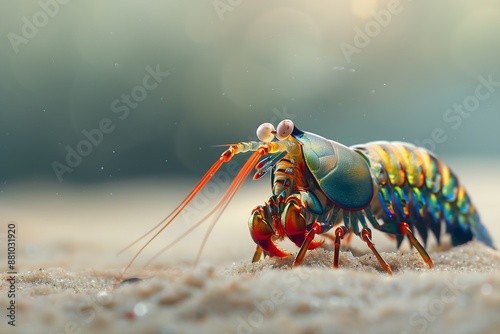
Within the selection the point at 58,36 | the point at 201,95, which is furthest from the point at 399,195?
the point at 58,36

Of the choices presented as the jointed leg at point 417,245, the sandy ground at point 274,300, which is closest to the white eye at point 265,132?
the sandy ground at point 274,300

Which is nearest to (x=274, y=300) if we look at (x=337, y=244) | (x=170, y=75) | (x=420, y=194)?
(x=337, y=244)

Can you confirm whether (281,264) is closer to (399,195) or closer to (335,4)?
(399,195)

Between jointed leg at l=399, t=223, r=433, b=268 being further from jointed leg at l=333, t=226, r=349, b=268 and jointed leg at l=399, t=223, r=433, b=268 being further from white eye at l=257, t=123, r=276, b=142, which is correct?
white eye at l=257, t=123, r=276, b=142

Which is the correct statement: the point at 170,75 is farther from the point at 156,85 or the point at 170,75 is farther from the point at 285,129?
the point at 285,129

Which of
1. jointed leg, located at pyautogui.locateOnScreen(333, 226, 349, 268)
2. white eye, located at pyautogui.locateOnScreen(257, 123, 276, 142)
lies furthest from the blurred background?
jointed leg, located at pyautogui.locateOnScreen(333, 226, 349, 268)
